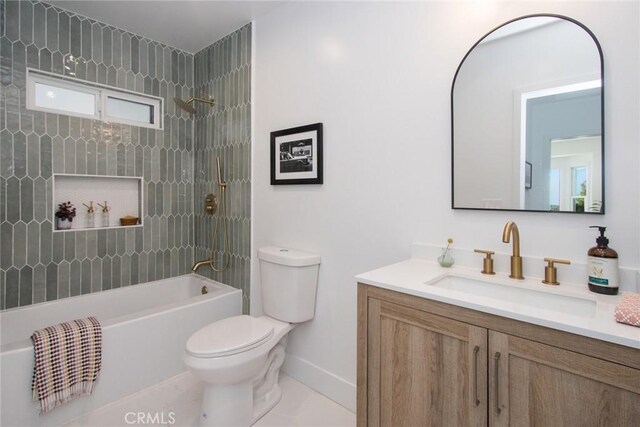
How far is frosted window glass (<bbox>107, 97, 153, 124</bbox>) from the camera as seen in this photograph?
2600 mm

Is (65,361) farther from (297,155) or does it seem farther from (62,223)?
(297,155)

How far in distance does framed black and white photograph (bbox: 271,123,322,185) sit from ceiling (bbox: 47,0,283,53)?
944 mm

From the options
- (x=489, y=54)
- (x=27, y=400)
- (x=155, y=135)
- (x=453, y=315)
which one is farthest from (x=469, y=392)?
(x=155, y=135)

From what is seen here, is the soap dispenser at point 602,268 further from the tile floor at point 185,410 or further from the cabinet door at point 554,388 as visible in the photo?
the tile floor at point 185,410

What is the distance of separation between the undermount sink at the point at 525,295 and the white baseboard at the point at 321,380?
0.95m

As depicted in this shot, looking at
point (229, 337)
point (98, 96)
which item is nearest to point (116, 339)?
point (229, 337)

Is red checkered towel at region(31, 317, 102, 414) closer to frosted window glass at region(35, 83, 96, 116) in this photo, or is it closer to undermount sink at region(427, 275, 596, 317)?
frosted window glass at region(35, 83, 96, 116)

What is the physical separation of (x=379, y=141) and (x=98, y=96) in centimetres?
233

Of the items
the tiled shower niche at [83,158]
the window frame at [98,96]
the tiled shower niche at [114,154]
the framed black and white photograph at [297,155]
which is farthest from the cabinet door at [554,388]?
the window frame at [98,96]

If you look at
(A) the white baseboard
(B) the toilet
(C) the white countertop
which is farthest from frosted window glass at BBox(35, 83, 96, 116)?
(C) the white countertop

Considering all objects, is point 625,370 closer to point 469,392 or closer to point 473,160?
point 469,392

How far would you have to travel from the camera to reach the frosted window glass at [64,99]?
2.27m

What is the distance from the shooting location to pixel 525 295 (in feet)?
3.98

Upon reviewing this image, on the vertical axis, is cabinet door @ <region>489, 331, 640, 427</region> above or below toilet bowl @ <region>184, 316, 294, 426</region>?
above
